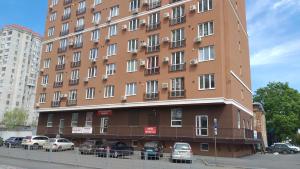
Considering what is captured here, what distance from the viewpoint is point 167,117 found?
34812 mm

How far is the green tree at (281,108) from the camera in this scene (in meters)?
58.1

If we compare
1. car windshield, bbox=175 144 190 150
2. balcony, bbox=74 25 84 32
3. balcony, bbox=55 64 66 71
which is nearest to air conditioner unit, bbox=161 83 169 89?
car windshield, bbox=175 144 190 150

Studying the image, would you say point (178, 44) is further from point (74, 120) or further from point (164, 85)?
point (74, 120)

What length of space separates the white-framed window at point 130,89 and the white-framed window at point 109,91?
2.35 meters

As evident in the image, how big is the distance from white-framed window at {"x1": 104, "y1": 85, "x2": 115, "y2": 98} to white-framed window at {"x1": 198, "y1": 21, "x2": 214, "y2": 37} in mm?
13683

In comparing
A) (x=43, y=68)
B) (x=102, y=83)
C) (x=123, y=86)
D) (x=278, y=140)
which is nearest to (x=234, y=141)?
(x=123, y=86)

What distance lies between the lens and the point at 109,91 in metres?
40.7

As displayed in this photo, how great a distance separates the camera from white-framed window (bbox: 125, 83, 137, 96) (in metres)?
38.0

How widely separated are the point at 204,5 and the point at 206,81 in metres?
9.06

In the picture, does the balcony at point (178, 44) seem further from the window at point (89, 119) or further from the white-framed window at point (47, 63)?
the white-framed window at point (47, 63)

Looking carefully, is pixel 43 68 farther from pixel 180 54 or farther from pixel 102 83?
pixel 180 54

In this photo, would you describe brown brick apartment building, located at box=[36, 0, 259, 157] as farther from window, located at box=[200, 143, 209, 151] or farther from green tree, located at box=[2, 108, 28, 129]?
green tree, located at box=[2, 108, 28, 129]

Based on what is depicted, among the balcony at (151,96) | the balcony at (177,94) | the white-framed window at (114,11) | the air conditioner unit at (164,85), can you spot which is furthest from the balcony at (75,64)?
the balcony at (177,94)

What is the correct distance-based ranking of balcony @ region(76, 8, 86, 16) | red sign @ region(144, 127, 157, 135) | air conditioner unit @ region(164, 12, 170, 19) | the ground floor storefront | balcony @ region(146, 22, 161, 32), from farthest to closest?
balcony @ region(76, 8, 86, 16) → balcony @ region(146, 22, 161, 32) → air conditioner unit @ region(164, 12, 170, 19) → red sign @ region(144, 127, 157, 135) → the ground floor storefront
